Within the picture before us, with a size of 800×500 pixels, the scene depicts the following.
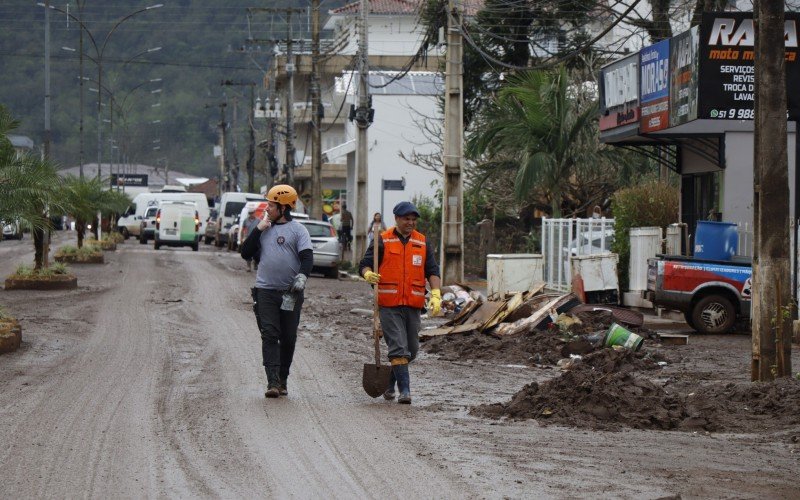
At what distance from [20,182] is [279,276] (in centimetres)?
837

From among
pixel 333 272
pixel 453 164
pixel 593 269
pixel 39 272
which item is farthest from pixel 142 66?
pixel 593 269

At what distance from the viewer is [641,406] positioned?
10.8 meters

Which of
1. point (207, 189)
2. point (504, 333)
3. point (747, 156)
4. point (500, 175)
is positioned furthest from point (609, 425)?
point (207, 189)

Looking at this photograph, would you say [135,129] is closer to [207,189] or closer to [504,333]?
[207,189]

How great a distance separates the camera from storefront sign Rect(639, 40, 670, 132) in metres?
23.1

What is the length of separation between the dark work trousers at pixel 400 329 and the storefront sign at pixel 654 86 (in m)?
12.4

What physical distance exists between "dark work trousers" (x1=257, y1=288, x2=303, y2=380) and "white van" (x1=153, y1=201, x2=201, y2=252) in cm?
3689

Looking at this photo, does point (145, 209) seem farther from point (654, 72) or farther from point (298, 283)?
point (298, 283)

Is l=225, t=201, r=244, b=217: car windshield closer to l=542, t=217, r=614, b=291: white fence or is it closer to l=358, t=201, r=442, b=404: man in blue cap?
l=542, t=217, r=614, b=291: white fence

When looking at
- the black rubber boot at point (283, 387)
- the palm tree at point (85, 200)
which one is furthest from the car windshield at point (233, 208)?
the black rubber boot at point (283, 387)

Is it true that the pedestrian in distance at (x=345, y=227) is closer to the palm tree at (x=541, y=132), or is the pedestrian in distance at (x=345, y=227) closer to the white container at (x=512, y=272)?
the palm tree at (x=541, y=132)

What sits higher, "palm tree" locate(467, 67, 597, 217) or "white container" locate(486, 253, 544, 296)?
"palm tree" locate(467, 67, 597, 217)

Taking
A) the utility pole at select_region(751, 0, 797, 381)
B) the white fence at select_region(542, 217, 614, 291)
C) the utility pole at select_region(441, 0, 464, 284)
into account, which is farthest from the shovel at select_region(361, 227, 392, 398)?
the utility pole at select_region(441, 0, 464, 284)

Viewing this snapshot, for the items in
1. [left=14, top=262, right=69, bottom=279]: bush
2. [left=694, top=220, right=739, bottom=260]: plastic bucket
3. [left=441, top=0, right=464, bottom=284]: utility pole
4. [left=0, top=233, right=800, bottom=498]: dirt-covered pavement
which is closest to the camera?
[left=0, top=233, right=800, bottom=498]: dirt-covered pavement
